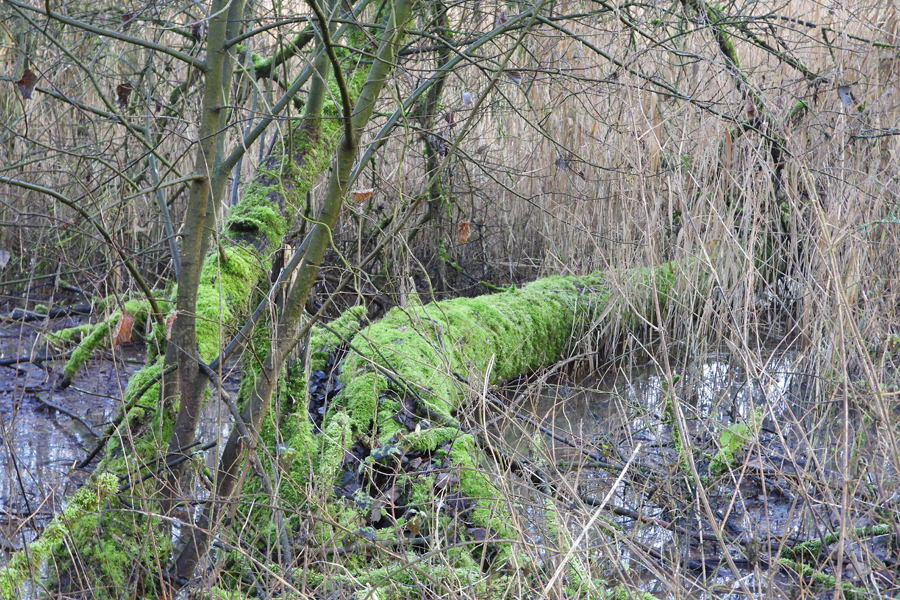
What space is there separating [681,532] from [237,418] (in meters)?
1.76

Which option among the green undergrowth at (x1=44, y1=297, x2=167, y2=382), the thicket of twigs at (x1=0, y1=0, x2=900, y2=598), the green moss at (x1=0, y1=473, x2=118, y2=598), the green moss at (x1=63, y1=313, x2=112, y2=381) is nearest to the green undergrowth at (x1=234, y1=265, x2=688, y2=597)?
the thicket of twigs at (x1=0, y1=0, x2=900, y2=598)

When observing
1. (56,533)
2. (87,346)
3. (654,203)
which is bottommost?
(56,533)

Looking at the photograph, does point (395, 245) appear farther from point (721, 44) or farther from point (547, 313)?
point (721, 44)

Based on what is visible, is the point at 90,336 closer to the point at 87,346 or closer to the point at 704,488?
the point at 87,346

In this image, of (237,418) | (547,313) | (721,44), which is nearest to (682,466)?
A: (547,313)

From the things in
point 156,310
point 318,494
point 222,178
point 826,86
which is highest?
point 826,86

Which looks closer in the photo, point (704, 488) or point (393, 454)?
point (393, 454)

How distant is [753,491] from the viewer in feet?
10.2

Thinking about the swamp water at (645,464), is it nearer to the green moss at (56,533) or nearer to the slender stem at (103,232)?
the green moss at (56,533)

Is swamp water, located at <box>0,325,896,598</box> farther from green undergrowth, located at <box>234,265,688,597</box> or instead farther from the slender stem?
the slender stem

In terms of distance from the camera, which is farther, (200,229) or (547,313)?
(547,313)

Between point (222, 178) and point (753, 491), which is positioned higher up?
point (222, 178)

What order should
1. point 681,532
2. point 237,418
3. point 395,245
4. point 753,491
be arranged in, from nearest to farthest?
1. point 237,418
2. point 681,532
3. point 753,491
4. point 395,245

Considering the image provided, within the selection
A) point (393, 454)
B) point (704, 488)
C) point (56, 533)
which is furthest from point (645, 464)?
point (56, 533)
